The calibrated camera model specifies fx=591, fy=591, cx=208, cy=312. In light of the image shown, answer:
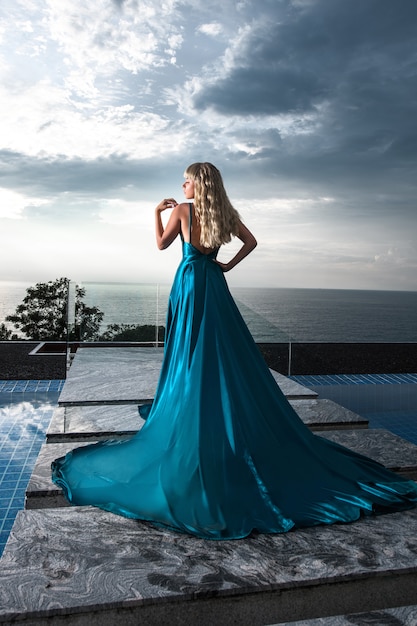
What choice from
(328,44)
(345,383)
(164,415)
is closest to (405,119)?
(328,44)

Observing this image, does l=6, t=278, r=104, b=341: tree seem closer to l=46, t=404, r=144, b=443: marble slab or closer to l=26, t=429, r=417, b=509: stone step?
l=46, t=404, r=144, b=443: marble slab

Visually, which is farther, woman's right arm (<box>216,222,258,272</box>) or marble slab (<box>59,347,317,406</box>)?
marble slab (<box>59,347,317,406</box>)

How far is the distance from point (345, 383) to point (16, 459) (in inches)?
148

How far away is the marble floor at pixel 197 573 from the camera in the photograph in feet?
5.46

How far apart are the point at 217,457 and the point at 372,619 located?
827 mm

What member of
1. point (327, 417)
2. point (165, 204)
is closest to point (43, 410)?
point (327, 417)

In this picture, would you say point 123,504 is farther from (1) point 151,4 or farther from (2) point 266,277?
(2) point 266,277

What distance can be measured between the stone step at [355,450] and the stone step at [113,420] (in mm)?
140

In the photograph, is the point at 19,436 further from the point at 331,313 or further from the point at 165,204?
the point at 331,313

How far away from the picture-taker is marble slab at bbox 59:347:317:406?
416 centimetres

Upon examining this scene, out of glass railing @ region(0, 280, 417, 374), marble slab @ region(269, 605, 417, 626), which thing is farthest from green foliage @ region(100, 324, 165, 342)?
marble slab @ region(269, 605, 417, 626)

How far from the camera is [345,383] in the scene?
624cm

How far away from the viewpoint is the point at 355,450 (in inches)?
124

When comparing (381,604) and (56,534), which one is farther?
(56,534)
